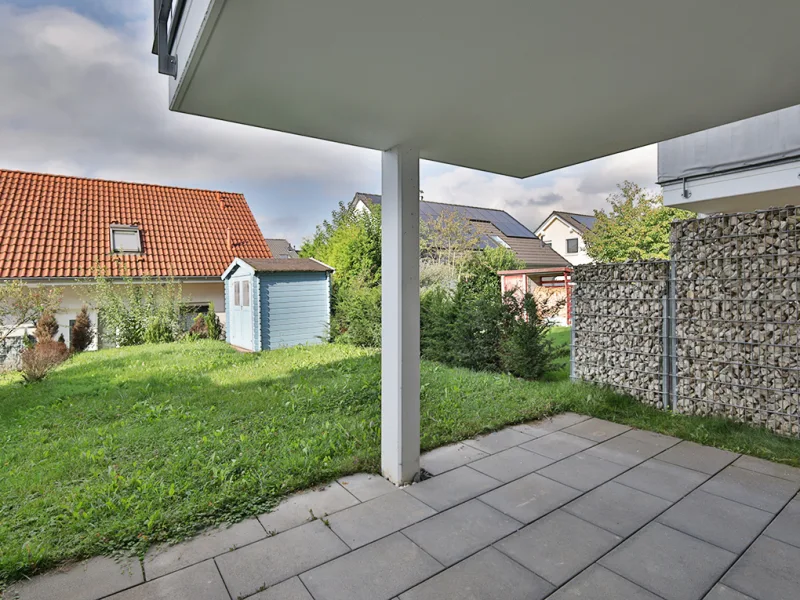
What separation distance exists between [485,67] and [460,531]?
2.29 metres

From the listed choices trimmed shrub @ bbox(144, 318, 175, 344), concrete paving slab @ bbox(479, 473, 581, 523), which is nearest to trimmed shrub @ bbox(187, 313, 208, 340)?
trimmed shrub @ bbox(144, 318, 175, 344)

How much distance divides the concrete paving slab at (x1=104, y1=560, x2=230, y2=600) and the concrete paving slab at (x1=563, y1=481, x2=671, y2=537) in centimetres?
189

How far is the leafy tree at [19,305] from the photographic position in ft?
24.3

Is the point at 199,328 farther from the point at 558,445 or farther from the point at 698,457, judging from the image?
the point at 698,457

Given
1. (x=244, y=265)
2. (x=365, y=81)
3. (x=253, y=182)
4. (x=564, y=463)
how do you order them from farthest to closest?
1. (x=253, y=182)
2. (x=244, y=265)
3. (x=564, y=463)
4. (x=365, y=81)

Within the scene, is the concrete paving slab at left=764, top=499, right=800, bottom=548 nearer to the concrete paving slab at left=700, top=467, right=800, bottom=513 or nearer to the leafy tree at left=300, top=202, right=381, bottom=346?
the concrete paving slab at left=700, top=467, right=800, bottom=513

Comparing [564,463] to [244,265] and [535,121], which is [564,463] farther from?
[244,265]

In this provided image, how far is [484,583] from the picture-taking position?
75.0 inches

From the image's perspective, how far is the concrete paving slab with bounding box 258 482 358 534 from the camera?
2.39m

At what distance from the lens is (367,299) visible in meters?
8.95

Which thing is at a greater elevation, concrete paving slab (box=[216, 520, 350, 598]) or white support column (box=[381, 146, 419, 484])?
white support column (box=[381, 146, 419, 484])

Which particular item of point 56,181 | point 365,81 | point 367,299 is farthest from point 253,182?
point 365,81

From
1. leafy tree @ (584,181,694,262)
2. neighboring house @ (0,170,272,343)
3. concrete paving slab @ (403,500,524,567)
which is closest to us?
concrete paving slab @ (403,500,524,567)

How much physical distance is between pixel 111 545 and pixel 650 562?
8.67ft
